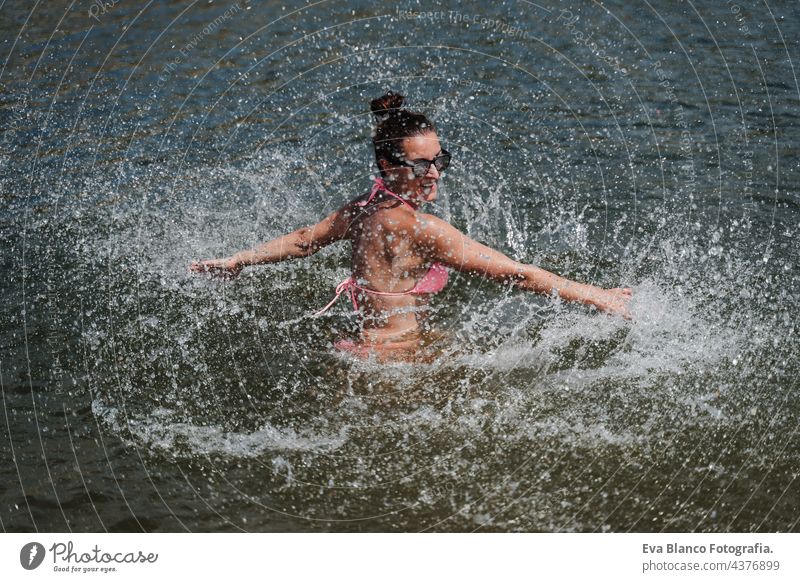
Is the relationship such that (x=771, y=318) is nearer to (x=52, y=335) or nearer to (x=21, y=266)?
(x=52, y=335)

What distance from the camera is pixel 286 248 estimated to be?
4227 millimetres

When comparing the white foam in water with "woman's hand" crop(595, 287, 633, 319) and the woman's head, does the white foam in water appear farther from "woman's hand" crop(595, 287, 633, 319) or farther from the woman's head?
"woman's hand" crop(595, 287, 633, 319)

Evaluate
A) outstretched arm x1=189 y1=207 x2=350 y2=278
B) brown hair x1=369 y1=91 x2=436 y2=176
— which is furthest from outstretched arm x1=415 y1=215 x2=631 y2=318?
outstretched arm x1=189 y1=207 x2=350 y2=278

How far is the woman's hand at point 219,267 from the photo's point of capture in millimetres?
4273

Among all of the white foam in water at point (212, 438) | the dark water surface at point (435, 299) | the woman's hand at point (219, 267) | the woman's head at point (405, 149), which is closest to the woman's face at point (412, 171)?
the woman's head at point (405, 149)

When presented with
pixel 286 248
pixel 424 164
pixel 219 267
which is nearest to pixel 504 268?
pixel 424 164

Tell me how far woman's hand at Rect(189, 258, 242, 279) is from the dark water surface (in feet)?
1.45

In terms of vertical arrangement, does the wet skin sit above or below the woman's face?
below

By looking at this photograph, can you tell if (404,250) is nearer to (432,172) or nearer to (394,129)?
(432,172)

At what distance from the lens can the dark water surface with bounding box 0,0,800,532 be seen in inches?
144

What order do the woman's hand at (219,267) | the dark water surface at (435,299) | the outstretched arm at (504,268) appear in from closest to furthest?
the dark water surface at (435,299)
the outstretched arm at (504,268)
the woman's hand at (219,267)

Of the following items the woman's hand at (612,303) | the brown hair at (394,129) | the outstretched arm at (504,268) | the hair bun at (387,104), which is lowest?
the woman's hand at (612,303)

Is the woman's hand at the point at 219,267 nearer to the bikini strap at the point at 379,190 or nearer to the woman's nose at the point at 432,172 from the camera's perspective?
the bikini strap at the point at 379,190
